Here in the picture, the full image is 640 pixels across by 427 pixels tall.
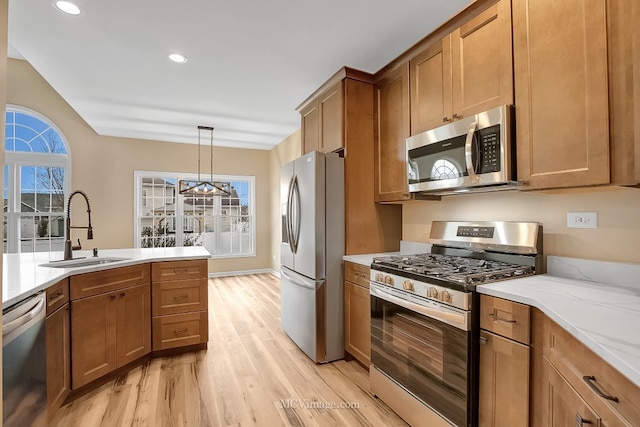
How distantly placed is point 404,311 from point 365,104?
6.18 ft

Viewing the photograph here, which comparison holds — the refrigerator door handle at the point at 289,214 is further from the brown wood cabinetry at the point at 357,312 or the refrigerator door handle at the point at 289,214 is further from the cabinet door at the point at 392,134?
the cabinet door at the point at 392,134

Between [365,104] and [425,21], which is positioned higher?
[425,21]

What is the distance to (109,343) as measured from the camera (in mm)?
2275

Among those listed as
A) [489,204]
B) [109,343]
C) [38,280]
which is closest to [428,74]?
[489,204]

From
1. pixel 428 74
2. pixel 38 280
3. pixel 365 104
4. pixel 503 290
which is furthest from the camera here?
pixel 365 104

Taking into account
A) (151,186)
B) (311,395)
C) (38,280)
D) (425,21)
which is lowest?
(311,395)

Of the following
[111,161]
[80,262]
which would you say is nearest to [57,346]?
[80,262]

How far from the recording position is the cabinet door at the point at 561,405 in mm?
969

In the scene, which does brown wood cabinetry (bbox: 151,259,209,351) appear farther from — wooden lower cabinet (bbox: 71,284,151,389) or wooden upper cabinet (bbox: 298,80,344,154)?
wooden upper cabinet (bbox: 298,80,344,154)

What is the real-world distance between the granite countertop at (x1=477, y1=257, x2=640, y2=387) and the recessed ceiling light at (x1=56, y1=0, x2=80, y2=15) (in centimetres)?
302

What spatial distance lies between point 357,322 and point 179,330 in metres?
1.59

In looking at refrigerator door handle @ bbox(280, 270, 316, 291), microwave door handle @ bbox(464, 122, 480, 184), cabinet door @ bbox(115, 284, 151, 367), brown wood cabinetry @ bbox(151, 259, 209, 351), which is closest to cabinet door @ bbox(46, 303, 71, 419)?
cabinet door @ bbox(115, 284, 151, 367)

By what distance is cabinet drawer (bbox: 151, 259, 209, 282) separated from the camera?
265 centimetres

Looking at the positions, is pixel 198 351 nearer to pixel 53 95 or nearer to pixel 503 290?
pixel 503 290
